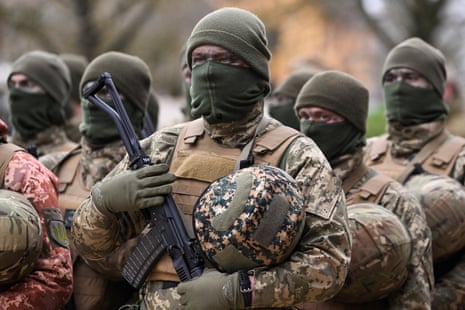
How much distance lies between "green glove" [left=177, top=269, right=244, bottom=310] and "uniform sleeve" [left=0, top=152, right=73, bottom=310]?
2.53 ft

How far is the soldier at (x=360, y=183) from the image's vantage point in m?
4.81

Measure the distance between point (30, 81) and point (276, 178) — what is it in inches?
138

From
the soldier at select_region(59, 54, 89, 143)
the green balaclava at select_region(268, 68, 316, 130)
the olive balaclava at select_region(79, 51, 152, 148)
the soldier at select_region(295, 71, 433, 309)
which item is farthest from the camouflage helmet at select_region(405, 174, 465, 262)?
the soldier at select_region(59, 54, 89, 143)

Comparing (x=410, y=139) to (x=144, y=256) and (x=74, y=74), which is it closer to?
(x=74, y=74)

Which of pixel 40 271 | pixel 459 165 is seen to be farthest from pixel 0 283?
pixel 459 165

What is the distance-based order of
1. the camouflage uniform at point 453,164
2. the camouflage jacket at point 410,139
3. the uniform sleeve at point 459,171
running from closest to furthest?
the camouflage uniform at point 453,164 → the uniform sleeve at point 459,171 → the camouflage jacket at point 410,139

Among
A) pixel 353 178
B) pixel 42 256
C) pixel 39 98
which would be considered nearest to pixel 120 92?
pixel 39 98

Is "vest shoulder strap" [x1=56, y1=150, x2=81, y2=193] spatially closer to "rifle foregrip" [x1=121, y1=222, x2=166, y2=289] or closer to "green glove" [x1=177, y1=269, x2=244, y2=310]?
"rifle foregrip" [x1=121, y1=222, x2=166, y2=289]

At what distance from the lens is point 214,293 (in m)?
3.60

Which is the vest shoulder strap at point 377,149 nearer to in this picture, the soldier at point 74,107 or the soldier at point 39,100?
the soldier at point 39,100

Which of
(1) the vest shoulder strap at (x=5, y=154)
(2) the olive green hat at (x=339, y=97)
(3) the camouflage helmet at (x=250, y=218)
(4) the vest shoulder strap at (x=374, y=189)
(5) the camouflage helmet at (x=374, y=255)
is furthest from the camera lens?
(2) the olive green hat at (x=339, y=97)

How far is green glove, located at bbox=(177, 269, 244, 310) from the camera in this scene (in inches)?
142

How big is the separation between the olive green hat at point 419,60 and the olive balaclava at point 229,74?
116 inches

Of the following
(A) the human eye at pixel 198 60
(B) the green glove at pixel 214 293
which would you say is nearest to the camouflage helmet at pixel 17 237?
(B) the green glove at pixel 214 293
